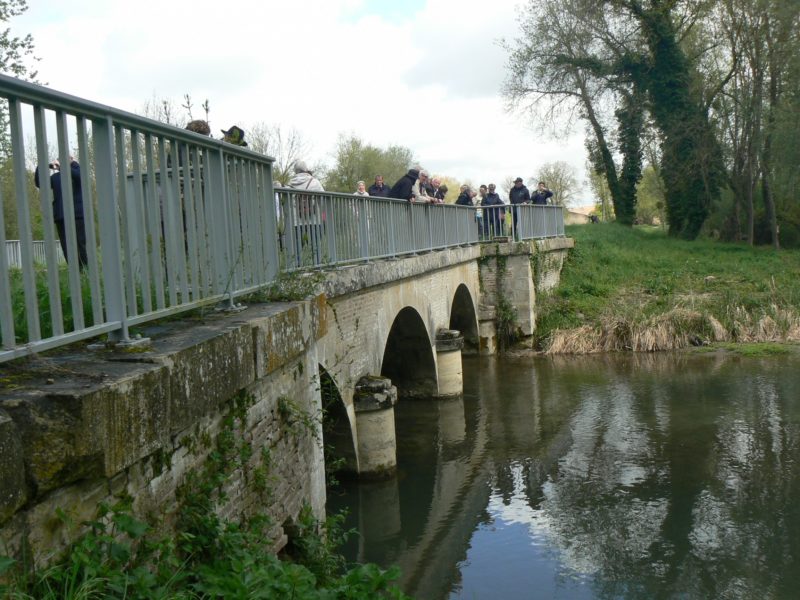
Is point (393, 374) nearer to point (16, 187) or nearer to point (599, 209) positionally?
point (16, 187)

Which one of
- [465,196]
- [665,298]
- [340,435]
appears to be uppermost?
[465,196]

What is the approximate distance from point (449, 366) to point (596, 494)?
569 cm

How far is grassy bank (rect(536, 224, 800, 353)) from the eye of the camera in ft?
61.2

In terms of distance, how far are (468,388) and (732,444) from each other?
18.7ft

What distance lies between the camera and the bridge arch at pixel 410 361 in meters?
14.1

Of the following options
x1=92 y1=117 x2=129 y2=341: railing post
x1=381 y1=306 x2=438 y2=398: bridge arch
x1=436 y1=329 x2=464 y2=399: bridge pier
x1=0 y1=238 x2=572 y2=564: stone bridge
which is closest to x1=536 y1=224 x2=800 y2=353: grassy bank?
x1=436 y1=329 x2=464 y2=399: bridge pier

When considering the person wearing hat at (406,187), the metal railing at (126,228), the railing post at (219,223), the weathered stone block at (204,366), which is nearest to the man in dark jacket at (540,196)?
the person wearing hat at (406,187)

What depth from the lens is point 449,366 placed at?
48.8 ft

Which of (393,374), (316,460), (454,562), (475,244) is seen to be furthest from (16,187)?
(475,244)

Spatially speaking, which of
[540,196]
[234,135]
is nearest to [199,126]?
[234,135]

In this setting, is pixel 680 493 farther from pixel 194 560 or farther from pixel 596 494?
pixel 194 560

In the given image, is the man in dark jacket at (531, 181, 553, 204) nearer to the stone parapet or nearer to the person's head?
the person's head

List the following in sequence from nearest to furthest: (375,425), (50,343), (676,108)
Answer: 1. (50,343)
2. (375,425)
3. (676,108)

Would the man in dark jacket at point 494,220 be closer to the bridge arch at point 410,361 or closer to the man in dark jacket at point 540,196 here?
the man in dark jacket at point 540,196
